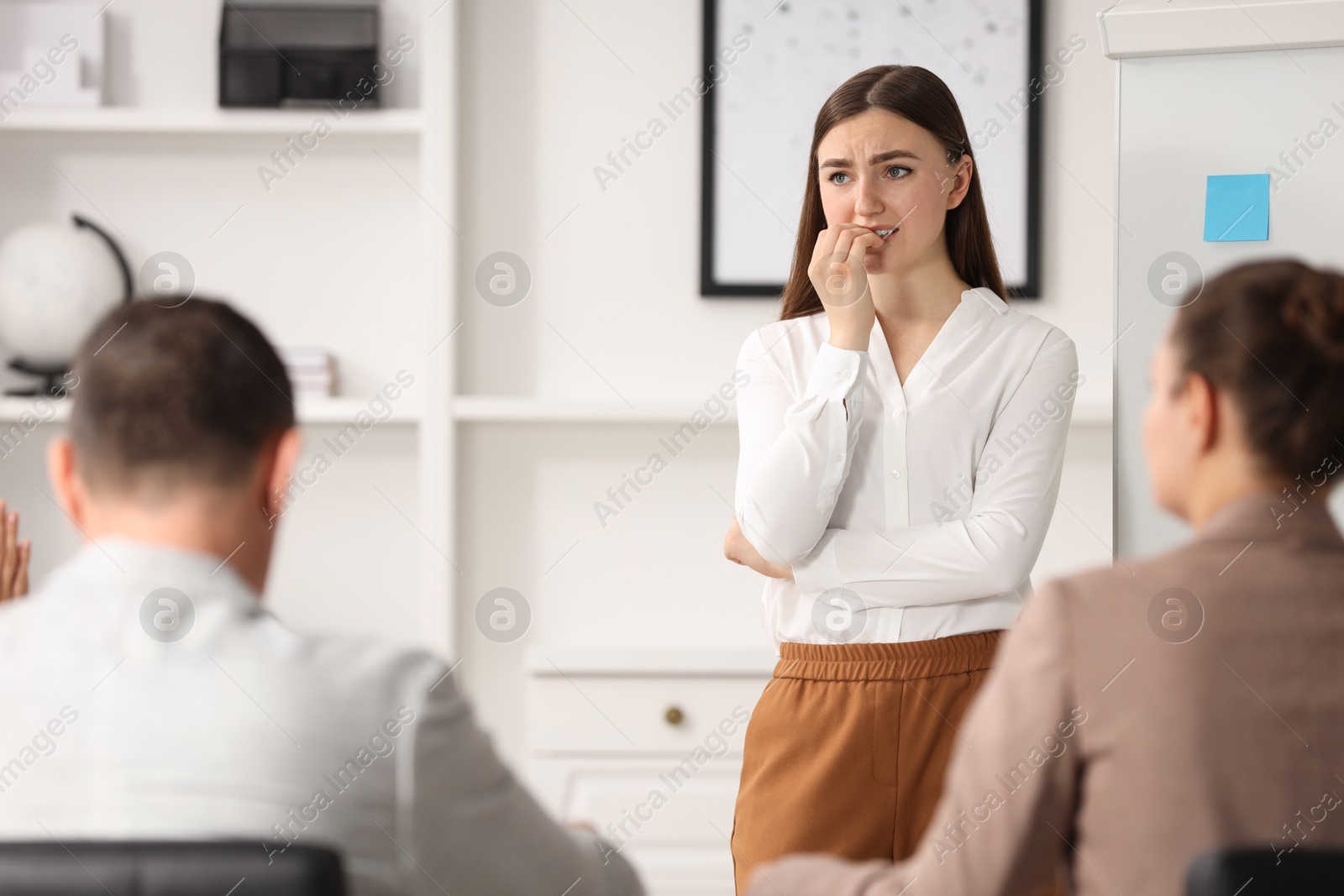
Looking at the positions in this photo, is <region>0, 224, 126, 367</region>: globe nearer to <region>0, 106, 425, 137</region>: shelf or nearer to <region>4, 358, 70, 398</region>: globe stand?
<region>4, 358, 70, 398</region>: globe stand

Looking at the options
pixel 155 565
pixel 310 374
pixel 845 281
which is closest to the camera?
pixel 155 565

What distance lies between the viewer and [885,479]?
1513 mm

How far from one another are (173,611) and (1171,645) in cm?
71

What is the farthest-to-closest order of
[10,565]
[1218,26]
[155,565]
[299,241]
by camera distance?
1. [299,241]
2. [1218,26]
3. [10,565]
4. [155,565]

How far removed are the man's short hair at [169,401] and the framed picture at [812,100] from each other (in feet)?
6.35

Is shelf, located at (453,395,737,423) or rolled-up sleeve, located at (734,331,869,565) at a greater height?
shelf, located at (453,395,737,423)

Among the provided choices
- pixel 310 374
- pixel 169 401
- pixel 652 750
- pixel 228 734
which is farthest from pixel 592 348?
pixel 228 734

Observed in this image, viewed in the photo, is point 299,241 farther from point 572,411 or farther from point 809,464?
point 809,464

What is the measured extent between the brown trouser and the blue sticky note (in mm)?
989

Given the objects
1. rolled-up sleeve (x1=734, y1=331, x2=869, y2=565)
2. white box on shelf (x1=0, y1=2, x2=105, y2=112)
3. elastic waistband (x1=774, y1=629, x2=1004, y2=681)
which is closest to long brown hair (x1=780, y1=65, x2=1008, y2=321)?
rolled-up sleeve (x1=734, y1=331, x2=869, y2=565)

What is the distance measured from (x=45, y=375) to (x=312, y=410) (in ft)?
2.16

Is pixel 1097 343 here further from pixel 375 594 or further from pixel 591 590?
pixel 375 594

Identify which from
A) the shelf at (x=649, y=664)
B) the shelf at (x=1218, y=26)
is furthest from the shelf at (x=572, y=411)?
the shelf at (x=1218, y=26)

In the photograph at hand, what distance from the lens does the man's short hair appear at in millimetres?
908
